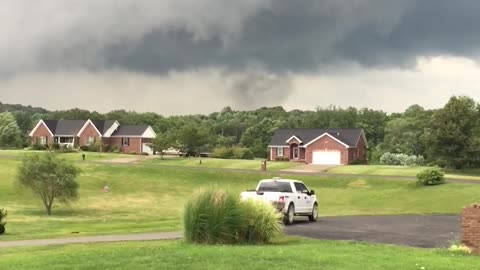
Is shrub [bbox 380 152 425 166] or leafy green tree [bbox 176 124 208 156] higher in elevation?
leafy green tree [bbox 176 124 208 156]

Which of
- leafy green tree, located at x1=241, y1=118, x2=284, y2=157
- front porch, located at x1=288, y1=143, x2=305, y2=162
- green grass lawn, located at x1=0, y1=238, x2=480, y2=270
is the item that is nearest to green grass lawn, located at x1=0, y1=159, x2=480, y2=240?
green grass lawn, located at x1=0, y1=238, x2=480, y2=270

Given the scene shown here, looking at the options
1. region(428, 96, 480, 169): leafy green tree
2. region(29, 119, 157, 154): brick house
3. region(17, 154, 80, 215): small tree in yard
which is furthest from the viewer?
region(29, 119, 157, 154): brick house

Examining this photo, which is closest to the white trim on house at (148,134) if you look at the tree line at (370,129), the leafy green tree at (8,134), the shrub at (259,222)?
the tree line at (370,129)

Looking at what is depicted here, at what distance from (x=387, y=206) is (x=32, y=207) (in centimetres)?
2723

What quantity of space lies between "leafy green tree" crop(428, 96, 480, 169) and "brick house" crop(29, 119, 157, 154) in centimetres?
5612

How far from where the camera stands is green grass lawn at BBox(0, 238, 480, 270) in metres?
12.8

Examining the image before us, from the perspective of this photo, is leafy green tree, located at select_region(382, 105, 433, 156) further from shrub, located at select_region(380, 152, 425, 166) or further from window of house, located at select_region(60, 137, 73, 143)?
window of house, located at select_region(60, 137, 73, 143)

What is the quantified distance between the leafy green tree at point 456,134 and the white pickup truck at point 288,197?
53.5 m

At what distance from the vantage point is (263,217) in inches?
709

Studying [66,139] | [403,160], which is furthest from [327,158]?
[66,139]

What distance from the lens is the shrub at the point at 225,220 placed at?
17406 millimetres

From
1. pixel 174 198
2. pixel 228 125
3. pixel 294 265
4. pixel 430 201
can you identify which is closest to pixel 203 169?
pixel 174 198

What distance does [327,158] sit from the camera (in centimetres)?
9338

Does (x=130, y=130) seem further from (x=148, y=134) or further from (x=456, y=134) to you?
(x=456, y=134)
